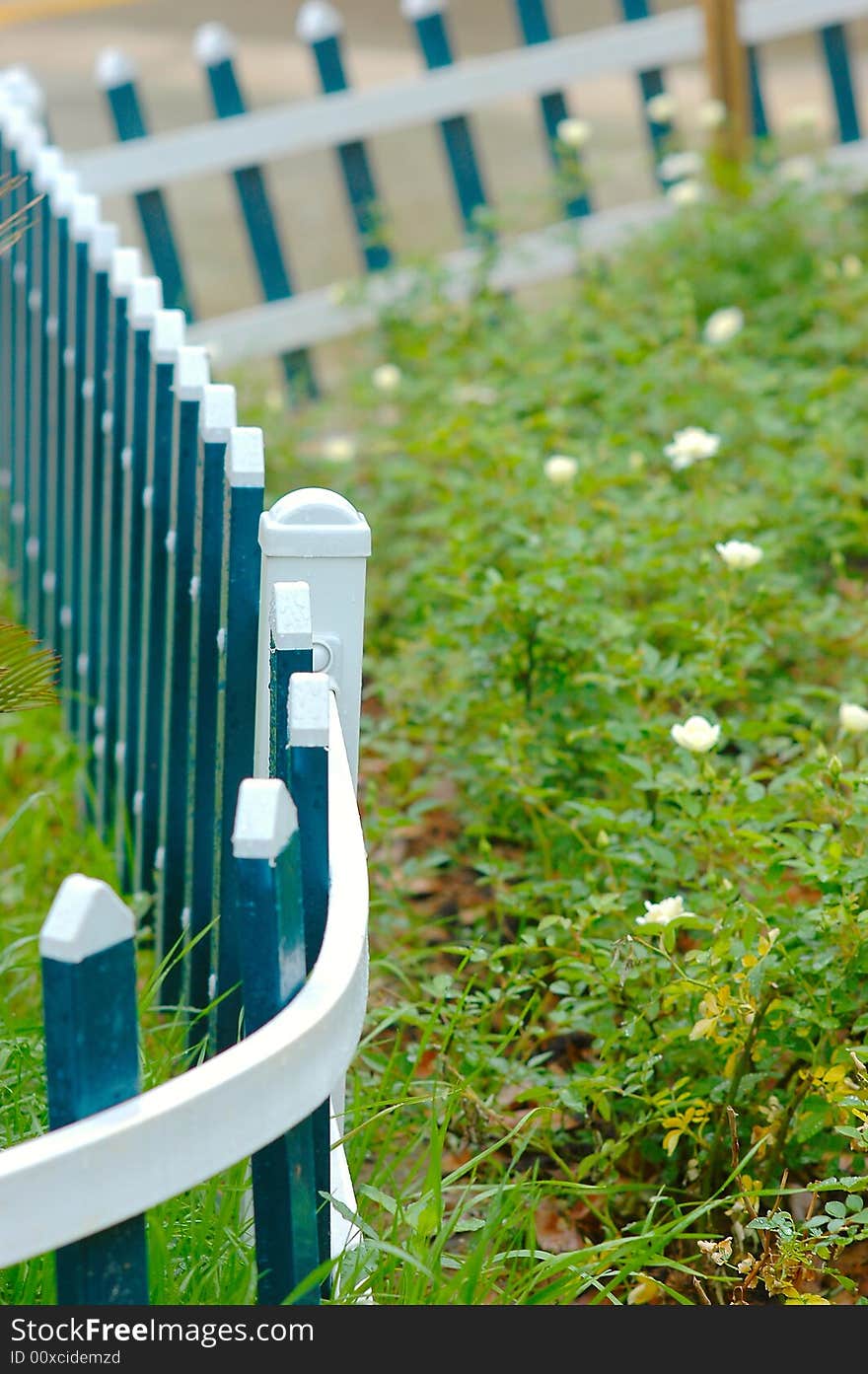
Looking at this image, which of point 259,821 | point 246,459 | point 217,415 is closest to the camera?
point 259,821

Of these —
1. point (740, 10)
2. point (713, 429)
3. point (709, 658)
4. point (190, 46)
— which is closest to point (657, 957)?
point (709, 658)

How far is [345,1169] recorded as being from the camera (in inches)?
62.2

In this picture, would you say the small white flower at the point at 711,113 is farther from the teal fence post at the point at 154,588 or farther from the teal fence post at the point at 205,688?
the teal fence post at the point at 205,688

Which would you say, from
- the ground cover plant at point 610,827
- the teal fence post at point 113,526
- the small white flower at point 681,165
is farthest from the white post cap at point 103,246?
the small white flower at point 681,165

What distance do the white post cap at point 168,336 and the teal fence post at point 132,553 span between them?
0.07 meters

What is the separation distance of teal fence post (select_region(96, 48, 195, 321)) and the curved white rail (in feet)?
12.8

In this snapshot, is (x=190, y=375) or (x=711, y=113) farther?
(x=711, y=113)

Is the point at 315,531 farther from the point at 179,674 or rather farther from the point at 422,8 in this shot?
the point at 422,8

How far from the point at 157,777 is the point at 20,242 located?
1.49 meters

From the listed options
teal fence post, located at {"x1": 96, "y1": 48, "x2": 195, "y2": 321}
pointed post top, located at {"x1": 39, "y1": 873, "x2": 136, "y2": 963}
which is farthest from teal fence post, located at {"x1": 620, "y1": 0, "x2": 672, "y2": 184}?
pointed post top, located at {"x1": 39, "y1": 873, "x2": 136, "y2": 963}

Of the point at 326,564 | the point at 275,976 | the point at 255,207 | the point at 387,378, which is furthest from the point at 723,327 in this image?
the point at 275,976

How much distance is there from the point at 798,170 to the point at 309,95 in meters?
5.11

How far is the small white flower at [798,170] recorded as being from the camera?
4840 millimetres

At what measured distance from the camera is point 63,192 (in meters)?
2.79
